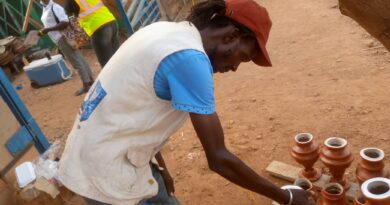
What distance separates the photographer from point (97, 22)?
214 inches

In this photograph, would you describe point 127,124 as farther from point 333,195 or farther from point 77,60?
point 77,60

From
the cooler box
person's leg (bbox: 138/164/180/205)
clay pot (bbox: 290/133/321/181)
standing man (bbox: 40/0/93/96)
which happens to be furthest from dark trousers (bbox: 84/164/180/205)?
the cooler box

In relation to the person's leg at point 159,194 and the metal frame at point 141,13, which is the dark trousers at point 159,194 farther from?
the metal frame at point 141,13

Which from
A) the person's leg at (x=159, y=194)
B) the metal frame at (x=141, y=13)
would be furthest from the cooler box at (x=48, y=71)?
the person's leg at (x=159, y=194)

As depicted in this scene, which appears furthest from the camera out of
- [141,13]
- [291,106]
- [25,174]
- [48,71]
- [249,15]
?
[141,13]

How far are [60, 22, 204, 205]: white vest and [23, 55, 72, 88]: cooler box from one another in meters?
6.05

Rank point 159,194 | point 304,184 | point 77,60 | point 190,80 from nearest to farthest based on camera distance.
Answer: point 190,80 → point 159,194 → point 304,184 → point 77,60

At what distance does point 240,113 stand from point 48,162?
2024mm

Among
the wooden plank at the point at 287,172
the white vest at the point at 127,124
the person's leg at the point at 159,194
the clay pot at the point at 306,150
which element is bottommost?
the wooden plank at the point at 287,172

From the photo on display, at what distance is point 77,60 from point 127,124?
4987 millimetres

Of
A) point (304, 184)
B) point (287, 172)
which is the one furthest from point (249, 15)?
point (287, 172)

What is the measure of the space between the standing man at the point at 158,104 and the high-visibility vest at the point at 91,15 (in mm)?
3866

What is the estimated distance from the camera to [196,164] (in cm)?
373

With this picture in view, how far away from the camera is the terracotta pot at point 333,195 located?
7.78 ft
